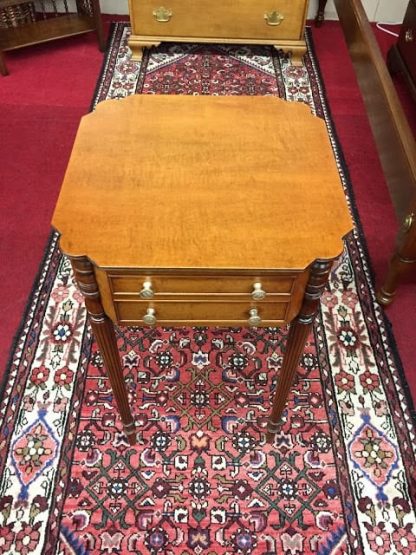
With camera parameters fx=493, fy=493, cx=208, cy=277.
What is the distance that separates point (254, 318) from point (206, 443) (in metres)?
0.71

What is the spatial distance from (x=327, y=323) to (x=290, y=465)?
627 mm

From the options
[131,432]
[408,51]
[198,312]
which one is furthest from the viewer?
[408,51]

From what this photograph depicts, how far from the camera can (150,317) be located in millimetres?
1217

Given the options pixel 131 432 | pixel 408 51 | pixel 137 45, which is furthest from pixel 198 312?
pixel 137 45

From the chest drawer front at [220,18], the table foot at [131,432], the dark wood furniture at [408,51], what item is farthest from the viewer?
the chest drawer front at [220,18]

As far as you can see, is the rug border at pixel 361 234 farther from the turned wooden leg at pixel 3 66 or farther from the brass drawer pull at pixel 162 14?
the turned wooden leg at pixel 3 66

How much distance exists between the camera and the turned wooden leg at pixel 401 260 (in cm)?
181

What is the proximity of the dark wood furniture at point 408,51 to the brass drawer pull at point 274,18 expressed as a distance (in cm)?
74

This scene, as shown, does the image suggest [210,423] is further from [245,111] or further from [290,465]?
[245,111]

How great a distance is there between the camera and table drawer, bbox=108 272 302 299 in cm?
113

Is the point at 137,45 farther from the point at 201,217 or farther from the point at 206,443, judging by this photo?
the point at 206,443

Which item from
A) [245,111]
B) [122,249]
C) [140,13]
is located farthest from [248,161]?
[140,13]

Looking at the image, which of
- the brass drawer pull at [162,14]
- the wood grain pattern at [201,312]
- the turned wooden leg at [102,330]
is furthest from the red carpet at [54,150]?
the wood grain pattern at [201,312]

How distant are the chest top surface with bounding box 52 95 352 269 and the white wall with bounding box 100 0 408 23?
2.68m
